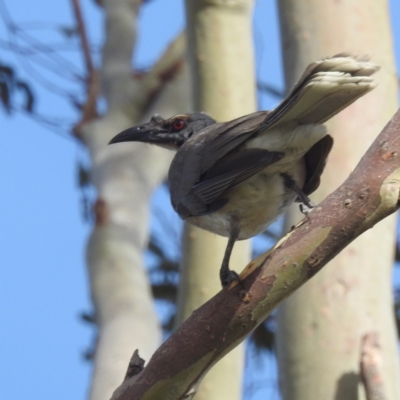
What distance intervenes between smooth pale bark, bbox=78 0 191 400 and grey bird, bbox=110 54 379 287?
1.70 meters

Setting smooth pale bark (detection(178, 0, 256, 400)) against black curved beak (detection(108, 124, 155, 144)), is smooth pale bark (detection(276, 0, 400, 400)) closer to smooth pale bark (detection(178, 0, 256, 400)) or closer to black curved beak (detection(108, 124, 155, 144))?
smooth pale bark (detection(178, 0, 256, 400))

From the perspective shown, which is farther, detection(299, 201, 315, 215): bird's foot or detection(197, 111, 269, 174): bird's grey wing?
detection(299, 201, 315, 215): bird's foot

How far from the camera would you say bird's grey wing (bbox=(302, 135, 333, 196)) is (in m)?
4.32

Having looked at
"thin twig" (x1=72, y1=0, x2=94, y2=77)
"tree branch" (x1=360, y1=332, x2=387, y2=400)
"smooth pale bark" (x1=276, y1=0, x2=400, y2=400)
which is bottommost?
"tree branch" (x1=360, y1=332, x2=387, y2=400)

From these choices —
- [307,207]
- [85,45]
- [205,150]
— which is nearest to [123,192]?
[85,45]

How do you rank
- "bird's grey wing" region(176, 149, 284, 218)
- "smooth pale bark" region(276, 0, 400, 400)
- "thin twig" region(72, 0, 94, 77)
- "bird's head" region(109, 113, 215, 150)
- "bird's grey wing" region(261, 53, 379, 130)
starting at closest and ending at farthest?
"bird's grey wing" region(261, 53, 379, 130) → "bird's grey wing" region(176, 149, 284, 218) → "smooth pale bark" region(276, 0, 400, 400) → "bird's head" region(109, 113, 215, 150) → "thin twig" region(72, 0, 94, 77)

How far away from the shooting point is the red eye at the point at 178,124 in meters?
5.66

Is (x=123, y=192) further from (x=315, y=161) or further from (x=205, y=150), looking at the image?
(x=315, y=161)

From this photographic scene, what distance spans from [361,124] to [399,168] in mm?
1734

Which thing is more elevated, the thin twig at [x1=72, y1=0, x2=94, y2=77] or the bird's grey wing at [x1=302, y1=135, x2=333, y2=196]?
the thin twig at [x1=72, y1=0, x2=94, y2=77]

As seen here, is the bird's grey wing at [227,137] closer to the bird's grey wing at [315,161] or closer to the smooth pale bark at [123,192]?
the bird's grey wing at [315,161]

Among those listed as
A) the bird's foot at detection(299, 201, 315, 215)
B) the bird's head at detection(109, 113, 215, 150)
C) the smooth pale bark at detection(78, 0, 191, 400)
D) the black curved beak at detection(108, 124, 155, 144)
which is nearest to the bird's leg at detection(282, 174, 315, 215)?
the bird's foot at detection(299, 201, 315, 215)

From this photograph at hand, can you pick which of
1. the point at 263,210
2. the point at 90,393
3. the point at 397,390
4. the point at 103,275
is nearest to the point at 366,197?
the point at 263,210

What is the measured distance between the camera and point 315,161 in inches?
174
